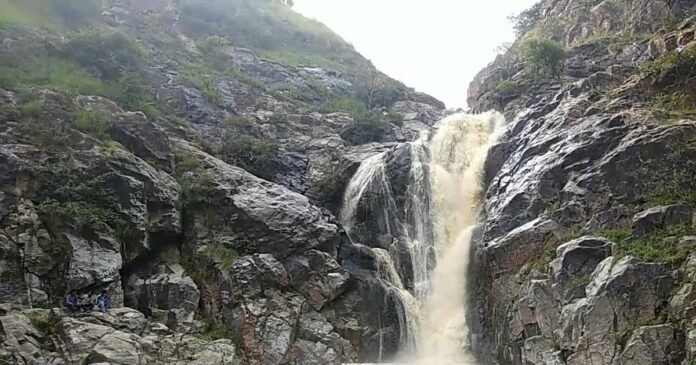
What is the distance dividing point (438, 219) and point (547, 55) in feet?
40.2

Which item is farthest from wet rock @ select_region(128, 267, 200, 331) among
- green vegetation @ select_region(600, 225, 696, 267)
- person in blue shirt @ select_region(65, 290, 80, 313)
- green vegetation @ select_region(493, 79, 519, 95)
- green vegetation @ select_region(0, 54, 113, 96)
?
green vegetation @ select_region(493, 79, 519, 95)

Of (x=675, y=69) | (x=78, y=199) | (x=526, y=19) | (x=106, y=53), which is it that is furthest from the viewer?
(x=526, y=19)

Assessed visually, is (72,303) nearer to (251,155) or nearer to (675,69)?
(251,155)

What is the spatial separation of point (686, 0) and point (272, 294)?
24.0 meters

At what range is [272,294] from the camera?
19891mm

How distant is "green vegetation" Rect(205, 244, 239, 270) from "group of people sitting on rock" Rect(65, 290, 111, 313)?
4171 mm

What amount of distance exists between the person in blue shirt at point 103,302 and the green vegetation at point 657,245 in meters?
14.1

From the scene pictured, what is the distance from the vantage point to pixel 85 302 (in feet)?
54.4

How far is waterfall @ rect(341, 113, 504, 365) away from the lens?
2103cm

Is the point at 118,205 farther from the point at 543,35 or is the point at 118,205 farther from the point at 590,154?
the point at 543,35

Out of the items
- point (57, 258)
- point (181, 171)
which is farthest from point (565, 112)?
point (57, 258)

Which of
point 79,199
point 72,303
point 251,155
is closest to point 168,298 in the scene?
point 72,303

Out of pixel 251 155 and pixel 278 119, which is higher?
pixel 278 119

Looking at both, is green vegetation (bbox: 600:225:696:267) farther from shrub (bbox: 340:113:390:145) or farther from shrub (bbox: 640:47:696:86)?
shrub (bbox: 340:113:390:145)
